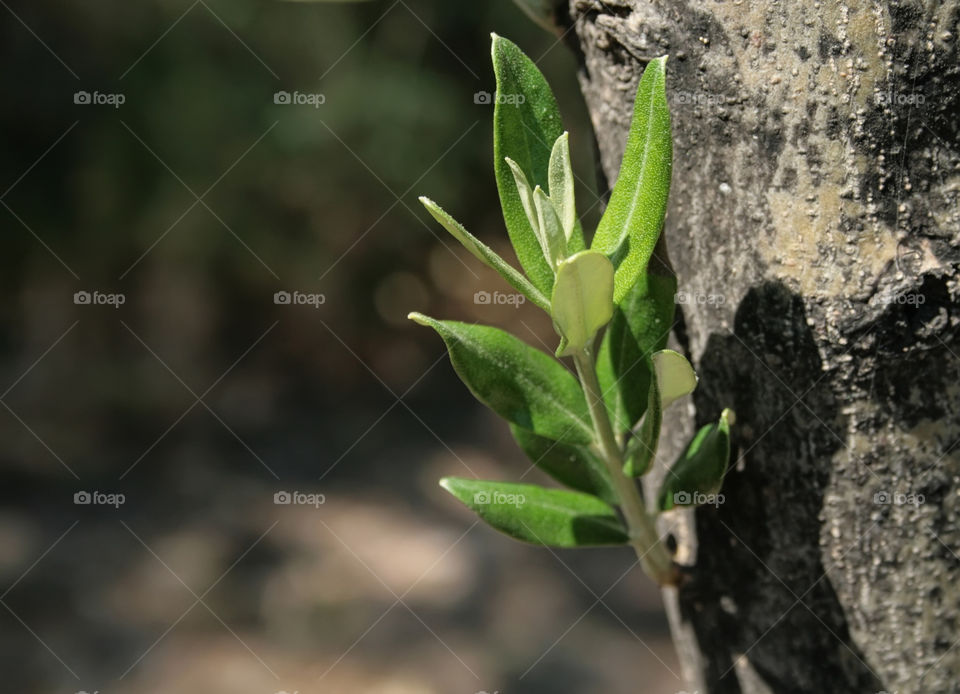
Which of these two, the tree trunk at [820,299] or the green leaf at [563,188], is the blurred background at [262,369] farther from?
the green leaf at [563,188]

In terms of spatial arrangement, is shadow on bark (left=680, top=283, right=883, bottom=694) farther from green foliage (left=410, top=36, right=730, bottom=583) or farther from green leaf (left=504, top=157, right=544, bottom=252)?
green leaf (left=504, top=157, right=544, bottom=252)

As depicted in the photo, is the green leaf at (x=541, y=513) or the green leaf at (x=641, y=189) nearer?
the green leaf at (x=641, y=189)

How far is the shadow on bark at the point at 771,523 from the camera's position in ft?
1.89

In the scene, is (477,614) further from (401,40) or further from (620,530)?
(620,530)

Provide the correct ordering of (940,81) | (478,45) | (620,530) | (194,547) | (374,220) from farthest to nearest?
(374,220), (478,45), (194,547), (620,530), (940,81)

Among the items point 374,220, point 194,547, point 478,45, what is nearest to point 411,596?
point 194,547

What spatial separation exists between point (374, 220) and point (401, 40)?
572 mm

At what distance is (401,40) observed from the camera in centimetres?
272

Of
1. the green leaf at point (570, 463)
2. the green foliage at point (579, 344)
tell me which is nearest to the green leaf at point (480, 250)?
the green foliage at point (579, 344)

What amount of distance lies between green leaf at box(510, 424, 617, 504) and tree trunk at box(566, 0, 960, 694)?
0.26 ft

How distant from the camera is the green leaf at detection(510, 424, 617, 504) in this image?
2.01ft

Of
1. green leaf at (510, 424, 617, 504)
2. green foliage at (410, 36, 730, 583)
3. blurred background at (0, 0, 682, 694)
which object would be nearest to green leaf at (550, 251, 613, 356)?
green foliage at (410, 36, 730, 583)

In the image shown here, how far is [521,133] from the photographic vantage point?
56 cm

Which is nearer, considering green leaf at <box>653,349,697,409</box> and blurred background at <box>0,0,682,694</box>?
green leaf at <box>653,349,697,409</box>
